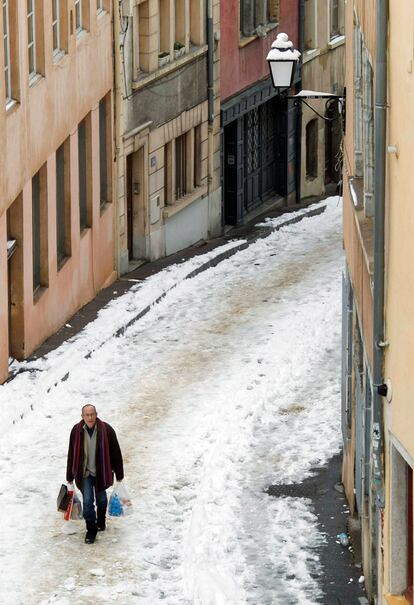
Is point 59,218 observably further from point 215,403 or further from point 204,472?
point 204,472

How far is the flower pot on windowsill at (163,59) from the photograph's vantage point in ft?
109

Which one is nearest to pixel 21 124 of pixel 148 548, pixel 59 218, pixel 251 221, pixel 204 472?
pixel 59 218

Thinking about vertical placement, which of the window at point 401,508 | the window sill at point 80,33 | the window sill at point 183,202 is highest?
the window sill at point 80,33

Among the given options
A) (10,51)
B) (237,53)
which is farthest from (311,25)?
(10,51)

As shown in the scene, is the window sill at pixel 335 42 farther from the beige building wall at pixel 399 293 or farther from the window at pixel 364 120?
the beige building wall at pixel 399 293

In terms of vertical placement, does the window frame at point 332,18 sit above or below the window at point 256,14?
below

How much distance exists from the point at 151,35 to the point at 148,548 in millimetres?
15296

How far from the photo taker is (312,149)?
43094 mm

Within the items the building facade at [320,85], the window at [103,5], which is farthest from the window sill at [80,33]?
the building facade at [320,85]

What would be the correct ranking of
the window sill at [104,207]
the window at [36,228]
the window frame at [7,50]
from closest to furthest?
the window frame at [7,50] → the window at [36,228] → the window sill at [104,207]

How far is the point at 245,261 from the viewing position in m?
33.5

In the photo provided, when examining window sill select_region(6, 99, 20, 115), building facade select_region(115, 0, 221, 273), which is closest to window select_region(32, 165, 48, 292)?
window sill select_region(6, 99, 20, 115)

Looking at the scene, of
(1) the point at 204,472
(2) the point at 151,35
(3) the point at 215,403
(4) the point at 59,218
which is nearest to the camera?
(1) the point at 204,472

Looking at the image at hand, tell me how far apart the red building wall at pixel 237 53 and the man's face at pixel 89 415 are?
1835 centimetres
